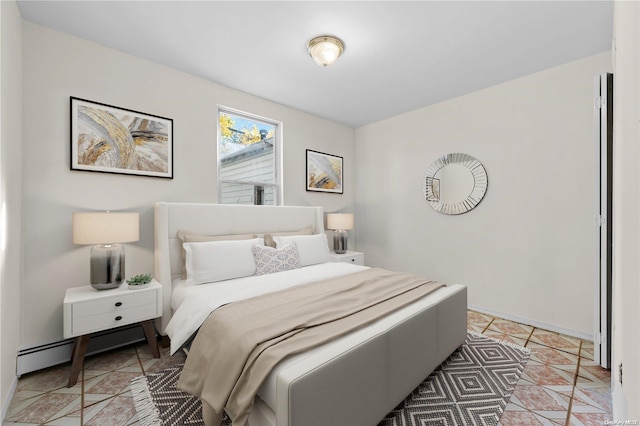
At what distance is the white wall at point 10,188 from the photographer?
166cm

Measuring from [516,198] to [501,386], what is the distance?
2037 millimetres

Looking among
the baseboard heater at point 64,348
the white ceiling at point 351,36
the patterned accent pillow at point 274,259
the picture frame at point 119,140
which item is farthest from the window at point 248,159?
the baseboard heater at point 64,348

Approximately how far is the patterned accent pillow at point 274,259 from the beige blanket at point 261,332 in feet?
2.02

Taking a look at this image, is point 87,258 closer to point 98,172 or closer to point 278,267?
point 98,172

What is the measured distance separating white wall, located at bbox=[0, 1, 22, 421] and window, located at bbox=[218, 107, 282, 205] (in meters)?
1.63

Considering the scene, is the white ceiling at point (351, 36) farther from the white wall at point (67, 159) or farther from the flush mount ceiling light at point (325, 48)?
the white wall at point (67, 159)

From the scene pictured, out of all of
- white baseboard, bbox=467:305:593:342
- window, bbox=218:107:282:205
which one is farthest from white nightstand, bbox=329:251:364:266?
white baseboard, bbox=467:305:593:342

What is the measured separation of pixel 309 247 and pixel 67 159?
232 centimetres

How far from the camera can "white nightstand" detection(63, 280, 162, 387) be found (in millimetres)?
1970

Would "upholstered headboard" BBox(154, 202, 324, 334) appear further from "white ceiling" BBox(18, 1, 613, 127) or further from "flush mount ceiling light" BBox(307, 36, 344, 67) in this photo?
"flush mount ceiling light" BBox(307, 36, 344, 67)

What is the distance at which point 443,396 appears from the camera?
1.80 metres

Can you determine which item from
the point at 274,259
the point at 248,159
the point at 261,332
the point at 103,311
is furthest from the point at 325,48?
the point at 103,311

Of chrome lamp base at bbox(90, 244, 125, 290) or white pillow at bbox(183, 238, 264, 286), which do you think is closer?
chrome lamp base at bbox(90, 244, 125, 290)

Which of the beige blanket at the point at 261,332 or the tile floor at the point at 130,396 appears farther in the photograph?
the tile floor at the point at 130,396
